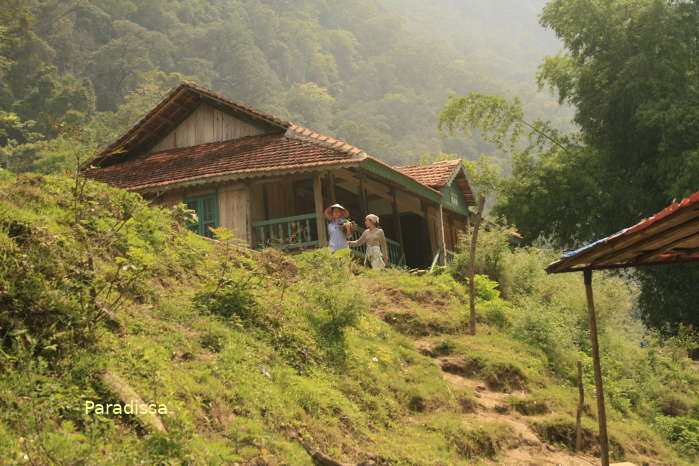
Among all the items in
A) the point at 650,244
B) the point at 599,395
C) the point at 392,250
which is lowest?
the point at 599,395

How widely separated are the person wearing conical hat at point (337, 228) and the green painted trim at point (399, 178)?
3.57 feet

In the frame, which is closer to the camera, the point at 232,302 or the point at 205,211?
the point at 232,302

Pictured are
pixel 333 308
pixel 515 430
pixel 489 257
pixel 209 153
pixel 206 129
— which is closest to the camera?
pixel 515 430

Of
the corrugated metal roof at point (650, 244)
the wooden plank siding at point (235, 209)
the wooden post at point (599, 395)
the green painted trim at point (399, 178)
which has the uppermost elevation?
the green painted trim at point (399, 178)

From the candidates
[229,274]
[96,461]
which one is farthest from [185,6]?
[96,461]

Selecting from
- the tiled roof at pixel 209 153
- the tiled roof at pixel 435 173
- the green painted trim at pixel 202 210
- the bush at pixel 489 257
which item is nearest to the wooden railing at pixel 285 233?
the green painted trim at pixel 202 210

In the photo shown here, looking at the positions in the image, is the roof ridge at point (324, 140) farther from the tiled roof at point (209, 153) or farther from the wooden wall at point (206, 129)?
the wooden wall at point (206, 129)

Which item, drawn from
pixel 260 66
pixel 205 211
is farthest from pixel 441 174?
pixel 260 66

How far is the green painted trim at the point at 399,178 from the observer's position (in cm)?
1384

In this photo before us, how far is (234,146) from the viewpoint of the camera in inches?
627

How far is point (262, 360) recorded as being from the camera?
22.9 feet

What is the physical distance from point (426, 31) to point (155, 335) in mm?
117157

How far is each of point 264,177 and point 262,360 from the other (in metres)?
7.92

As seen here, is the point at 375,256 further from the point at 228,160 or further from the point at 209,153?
the point at 209,153
